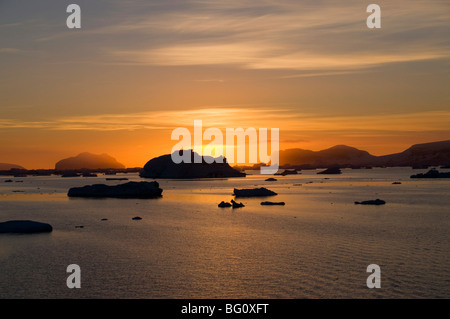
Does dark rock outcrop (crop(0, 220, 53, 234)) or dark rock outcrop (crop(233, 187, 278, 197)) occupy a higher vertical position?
dark rock outcrop (crop(0, 220, 53, 234))

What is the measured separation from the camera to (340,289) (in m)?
14.9

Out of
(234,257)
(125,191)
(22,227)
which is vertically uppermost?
(22,227)

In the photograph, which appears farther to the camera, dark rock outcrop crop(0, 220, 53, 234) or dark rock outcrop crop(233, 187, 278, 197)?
dark rock outcrop crop(233, 187, 278, 197)

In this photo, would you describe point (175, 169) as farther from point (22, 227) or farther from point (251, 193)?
point (22, 227)

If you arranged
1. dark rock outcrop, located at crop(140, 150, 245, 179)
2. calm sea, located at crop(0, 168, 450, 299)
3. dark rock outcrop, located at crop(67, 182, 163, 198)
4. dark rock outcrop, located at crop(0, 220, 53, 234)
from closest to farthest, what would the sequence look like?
calm sea, located at crop(0, 168, 450, 299) < dark rock outcrop, located at crop(0, 220, 53, 234) < dark rock outcrop, located at crop(67, 182, 163, 198) < dark rock outcrop, located at crop(140, 150, 245, 179)

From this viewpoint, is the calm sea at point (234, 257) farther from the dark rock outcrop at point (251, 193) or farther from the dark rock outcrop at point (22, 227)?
the dark rock outcrop at point (251, 193)

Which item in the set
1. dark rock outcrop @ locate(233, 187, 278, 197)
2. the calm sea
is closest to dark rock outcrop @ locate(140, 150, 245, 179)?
dark rock outcrop @ locate(233, 187, 278, 197)

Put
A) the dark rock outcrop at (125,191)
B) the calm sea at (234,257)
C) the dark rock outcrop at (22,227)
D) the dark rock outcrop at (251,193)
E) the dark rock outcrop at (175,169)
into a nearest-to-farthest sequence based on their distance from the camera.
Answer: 1. the calm sea at (234,257)
2. the dark rock outcrop at (22,227)
3. the dark rock outcrop at (251,193)
4. the dark rock outcrop at (125,191)
5. the dark rock outcrop at (175,169)

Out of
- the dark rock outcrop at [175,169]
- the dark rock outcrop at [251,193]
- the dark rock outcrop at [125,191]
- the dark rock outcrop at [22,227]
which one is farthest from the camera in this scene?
the dark rock outcrop at [175,169]

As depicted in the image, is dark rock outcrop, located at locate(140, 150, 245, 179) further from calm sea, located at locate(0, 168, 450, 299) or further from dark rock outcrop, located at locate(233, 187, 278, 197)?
calm sea, located at locate(0, 168, 450, 299)

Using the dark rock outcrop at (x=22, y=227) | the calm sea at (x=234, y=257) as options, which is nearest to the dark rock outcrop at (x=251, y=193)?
the calm sea at (x=234, y=257)

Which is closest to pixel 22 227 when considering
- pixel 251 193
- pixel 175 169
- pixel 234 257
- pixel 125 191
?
pixel 234 257
